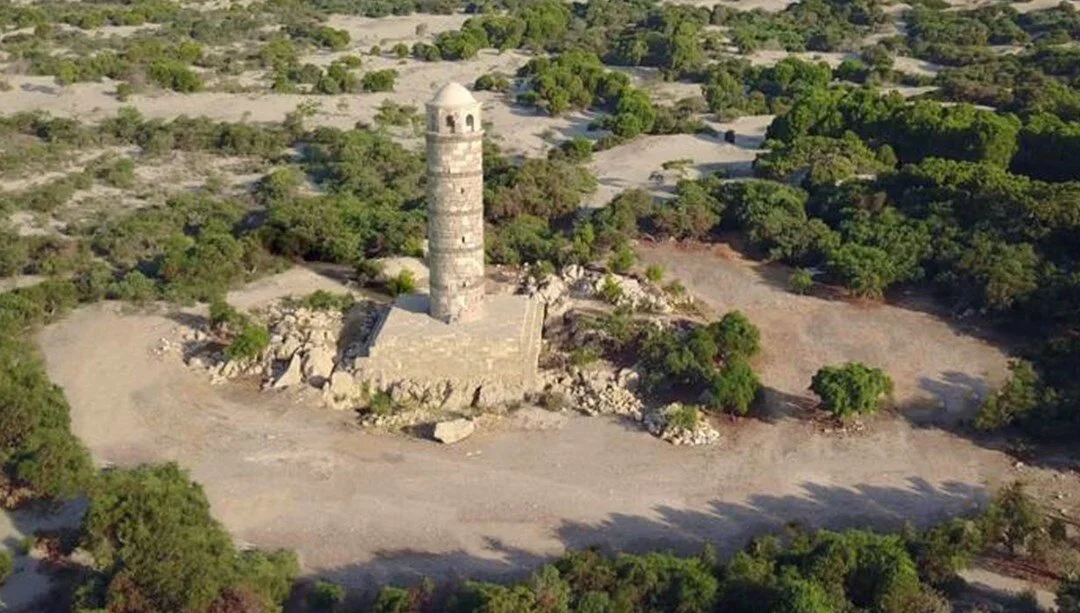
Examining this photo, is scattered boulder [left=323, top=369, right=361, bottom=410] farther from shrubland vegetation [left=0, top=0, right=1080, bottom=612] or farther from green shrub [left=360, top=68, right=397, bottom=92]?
green shrub [left=360, top=68, right=397, bottom=92]

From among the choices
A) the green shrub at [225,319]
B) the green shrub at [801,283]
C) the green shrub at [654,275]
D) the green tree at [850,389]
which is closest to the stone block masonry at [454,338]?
the green shrub at [225,319]

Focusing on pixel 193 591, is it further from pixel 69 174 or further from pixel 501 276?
pixel 69 174

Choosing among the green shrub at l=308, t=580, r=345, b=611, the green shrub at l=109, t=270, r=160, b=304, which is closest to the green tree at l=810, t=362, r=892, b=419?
the green shrub at l=308, t=580, r=345, b=611

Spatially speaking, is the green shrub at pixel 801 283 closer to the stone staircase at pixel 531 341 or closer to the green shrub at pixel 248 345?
the stone staircase at pixel 531 341

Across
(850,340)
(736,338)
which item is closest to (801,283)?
(850,340)

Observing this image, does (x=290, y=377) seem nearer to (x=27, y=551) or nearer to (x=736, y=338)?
(x=27, y=551)

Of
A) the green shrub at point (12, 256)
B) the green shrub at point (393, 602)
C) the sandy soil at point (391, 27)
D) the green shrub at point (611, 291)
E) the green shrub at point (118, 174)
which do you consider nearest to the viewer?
the green shrub at point (393, 602)
